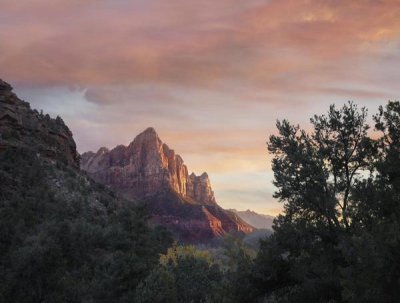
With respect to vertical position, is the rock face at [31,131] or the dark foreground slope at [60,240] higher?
the rock face at [31,131]

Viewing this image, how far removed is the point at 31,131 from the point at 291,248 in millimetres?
88483

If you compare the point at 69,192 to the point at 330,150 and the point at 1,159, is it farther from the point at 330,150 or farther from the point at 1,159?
the point at 330,150

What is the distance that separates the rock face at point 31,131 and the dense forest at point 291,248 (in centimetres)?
4104

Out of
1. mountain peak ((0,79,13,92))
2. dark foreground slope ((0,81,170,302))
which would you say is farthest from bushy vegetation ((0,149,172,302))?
mountain peak ((0,79,13,92))

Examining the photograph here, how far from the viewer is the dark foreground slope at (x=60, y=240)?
4359 centimetres

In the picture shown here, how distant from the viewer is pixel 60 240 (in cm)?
4988

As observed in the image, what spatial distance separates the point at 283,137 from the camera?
28.7m

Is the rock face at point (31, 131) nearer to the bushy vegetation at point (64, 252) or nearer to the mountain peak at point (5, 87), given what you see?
the mountain peak at point (5, 87)

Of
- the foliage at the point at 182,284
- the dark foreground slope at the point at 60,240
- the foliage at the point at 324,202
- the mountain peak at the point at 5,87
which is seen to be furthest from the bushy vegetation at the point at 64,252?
the mountain peak at the point at 5,87

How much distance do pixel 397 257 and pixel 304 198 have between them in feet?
31.2

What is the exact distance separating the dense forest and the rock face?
41.0 metres

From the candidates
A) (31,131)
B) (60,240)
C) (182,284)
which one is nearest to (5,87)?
(31,131)

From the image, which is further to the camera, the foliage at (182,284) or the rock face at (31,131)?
the rock face at (31,131)

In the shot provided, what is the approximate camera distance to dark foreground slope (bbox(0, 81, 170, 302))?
43.6 meters
